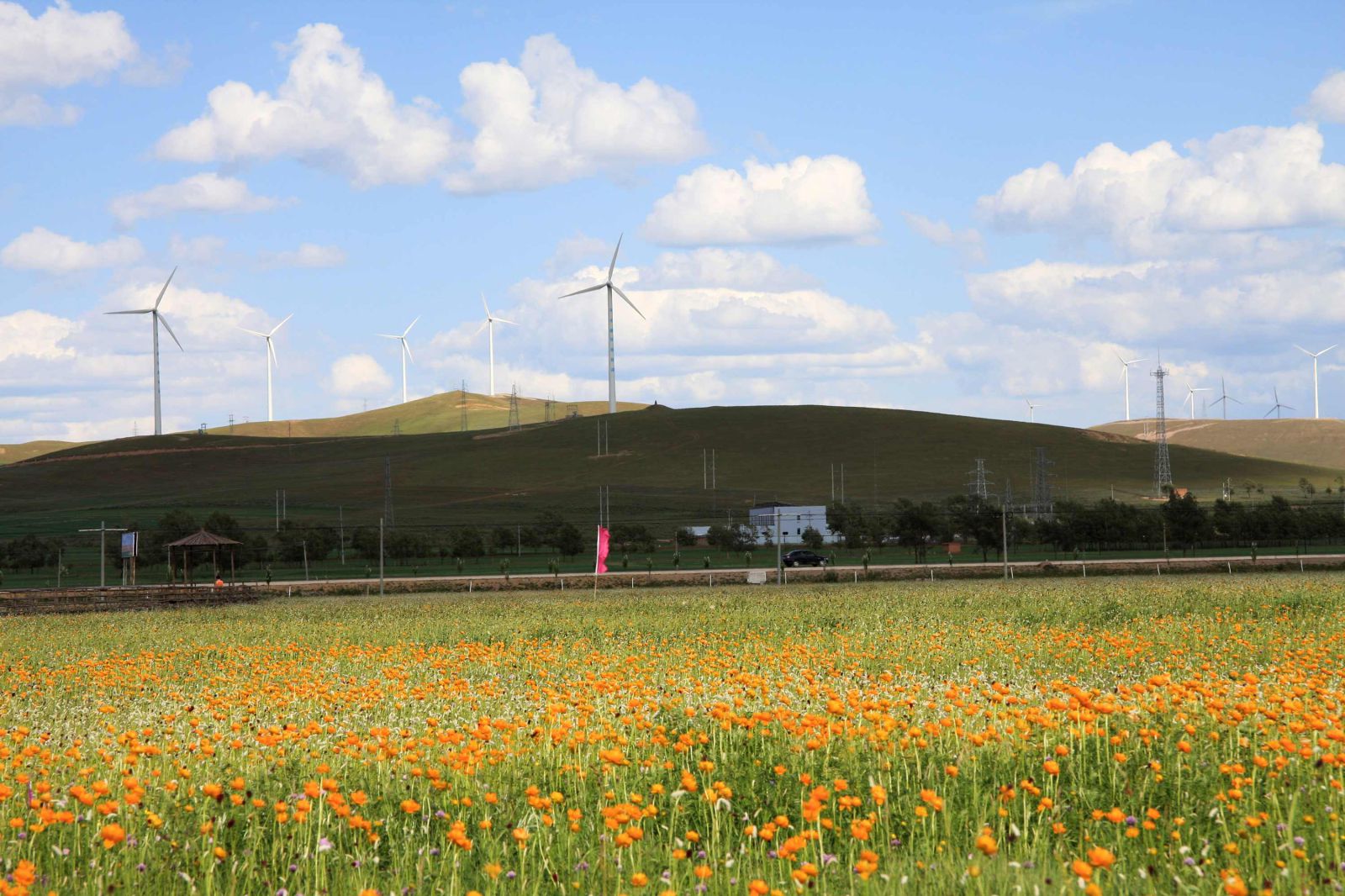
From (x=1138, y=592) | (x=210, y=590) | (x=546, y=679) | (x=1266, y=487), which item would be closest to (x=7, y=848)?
(x=546, y=679)

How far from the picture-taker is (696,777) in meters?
10.8

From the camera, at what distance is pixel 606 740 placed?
→ 38.2 feet

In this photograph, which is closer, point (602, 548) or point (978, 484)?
point (602, 548)

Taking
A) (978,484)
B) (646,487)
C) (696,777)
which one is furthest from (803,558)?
(646,487)

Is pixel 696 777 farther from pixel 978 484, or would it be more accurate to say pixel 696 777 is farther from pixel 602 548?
pixel 978 484

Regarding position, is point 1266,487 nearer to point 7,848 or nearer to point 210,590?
point 210,590

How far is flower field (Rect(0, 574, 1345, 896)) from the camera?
308 inches

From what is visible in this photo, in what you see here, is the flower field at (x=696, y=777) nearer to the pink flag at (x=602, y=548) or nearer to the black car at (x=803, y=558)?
the pink flag at (x=602, y=548)

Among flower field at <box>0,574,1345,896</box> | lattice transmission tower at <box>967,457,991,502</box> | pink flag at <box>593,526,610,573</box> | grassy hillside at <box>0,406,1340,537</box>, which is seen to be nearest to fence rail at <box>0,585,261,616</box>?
pink flag at <box>593,526,610,573</box>

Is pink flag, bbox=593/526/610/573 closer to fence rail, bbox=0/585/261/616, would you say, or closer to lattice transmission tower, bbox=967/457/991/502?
fence rail, bbox=0/585/261/616

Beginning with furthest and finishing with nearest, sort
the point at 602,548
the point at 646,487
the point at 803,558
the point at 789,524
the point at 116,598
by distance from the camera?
the point at 646,487, the point at 789,524, the point at 803,558, the point at 116,598, the point at 602,548

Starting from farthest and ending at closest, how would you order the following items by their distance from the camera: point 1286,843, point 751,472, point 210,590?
point 751,472
point 210,590
point 1286,843

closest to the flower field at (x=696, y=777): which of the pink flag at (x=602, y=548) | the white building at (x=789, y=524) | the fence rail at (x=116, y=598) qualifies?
the pink flag at (x=602, y=548)

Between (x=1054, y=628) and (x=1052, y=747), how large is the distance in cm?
1401
